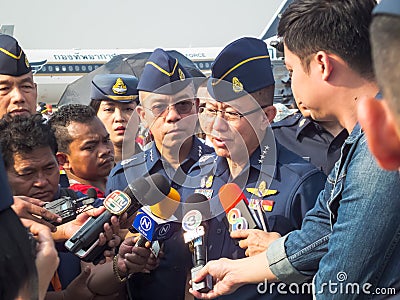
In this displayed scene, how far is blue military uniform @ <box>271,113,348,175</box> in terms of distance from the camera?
13.5ft

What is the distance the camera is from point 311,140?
14.4ft

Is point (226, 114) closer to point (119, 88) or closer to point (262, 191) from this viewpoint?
point (262, 191)

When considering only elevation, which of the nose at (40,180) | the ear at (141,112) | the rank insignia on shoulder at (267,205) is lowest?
the ear at (141,112)

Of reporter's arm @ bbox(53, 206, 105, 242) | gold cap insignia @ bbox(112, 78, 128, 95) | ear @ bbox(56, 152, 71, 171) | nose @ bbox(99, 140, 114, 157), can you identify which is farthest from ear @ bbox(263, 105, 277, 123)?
gold cap insignia @ bbox(112, 78, 128, 95)

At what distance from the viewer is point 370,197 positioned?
1.95 metres

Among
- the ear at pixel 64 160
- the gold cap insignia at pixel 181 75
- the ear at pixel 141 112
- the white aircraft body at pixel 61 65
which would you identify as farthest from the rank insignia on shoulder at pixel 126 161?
the white aircraft body at pixel 61 65

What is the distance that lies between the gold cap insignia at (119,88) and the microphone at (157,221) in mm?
2425

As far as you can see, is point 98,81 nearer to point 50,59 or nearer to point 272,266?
point 272,266

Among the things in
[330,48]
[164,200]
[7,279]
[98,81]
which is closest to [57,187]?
[164,200]

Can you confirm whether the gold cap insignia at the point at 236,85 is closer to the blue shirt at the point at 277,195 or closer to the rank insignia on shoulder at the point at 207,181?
the blue shirt at the point at 277,195

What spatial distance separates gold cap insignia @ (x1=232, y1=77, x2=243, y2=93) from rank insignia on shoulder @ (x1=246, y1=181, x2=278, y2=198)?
476 mm

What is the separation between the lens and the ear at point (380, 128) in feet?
3.32

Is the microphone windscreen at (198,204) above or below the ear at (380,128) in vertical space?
below

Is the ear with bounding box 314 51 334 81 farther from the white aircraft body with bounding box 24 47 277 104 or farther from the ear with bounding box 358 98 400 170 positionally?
the white aircraft body with bounding box 24 47 277 104
